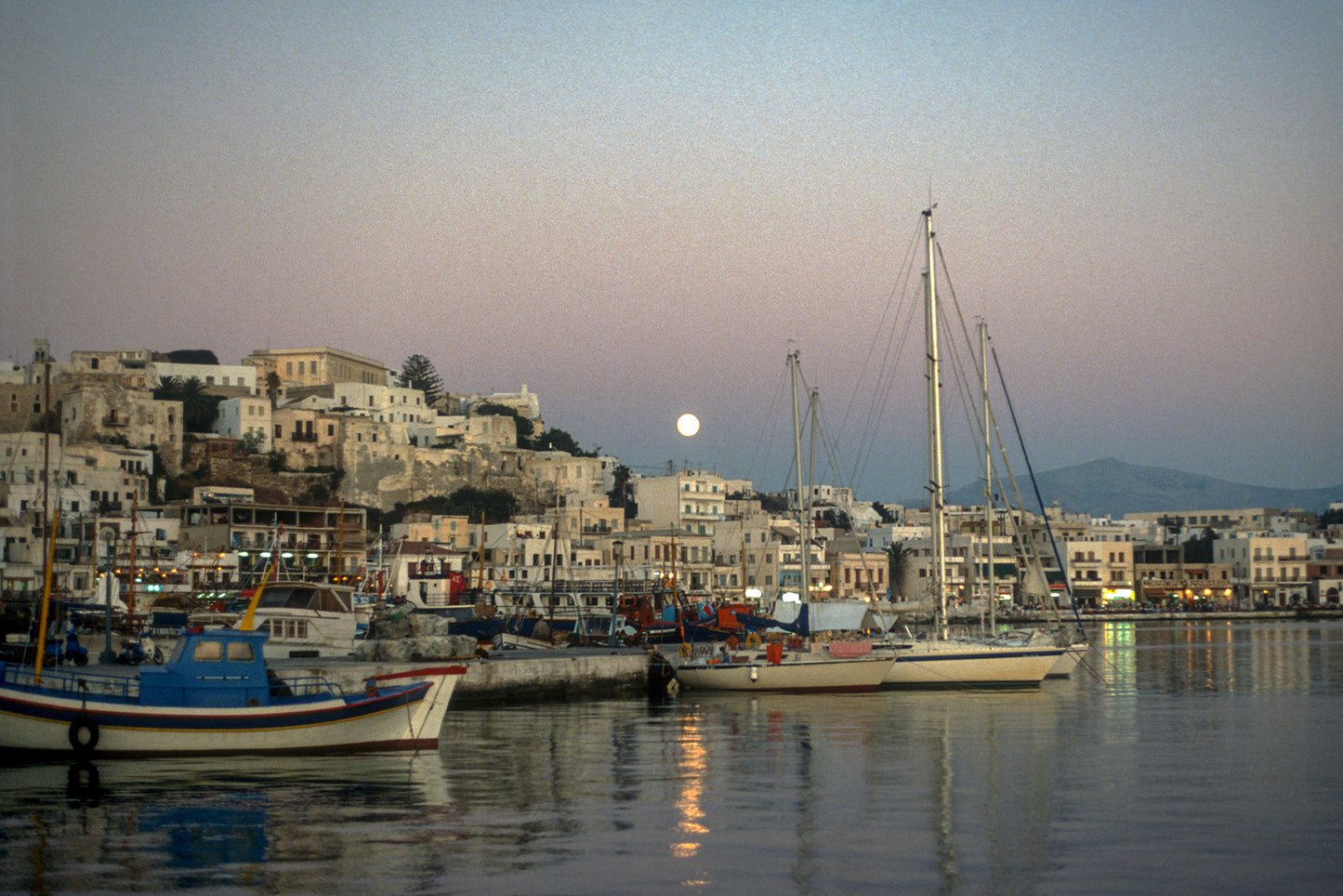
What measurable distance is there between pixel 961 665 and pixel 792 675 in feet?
16.1

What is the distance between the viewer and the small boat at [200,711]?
867 inches

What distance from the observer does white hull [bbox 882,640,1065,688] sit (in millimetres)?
39500

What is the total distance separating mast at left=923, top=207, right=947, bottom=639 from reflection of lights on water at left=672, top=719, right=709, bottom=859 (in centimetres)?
1549

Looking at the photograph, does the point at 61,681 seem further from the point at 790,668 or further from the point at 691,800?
the point at 790,668

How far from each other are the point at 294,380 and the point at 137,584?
5627cm

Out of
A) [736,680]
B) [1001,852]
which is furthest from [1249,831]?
[736,680]

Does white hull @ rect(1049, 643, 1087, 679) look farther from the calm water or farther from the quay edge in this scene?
the quay edge

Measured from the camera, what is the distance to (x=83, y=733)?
870 inches

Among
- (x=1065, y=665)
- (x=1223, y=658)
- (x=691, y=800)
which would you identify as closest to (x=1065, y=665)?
(x=1065, y=665)

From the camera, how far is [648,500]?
114 m

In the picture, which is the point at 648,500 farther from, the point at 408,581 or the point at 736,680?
the point at 736,680

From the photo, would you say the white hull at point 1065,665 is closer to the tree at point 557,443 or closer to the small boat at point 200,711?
the small boat at point 200,711

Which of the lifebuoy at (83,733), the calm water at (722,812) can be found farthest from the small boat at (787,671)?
the lifebuoy at (83,733)

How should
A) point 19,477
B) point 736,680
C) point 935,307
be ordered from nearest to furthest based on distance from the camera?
point 736,680 → point 935,307 → point 19,477
